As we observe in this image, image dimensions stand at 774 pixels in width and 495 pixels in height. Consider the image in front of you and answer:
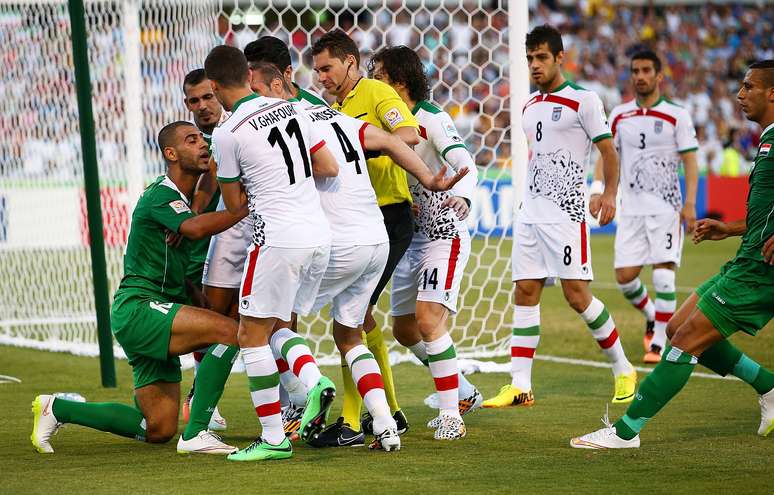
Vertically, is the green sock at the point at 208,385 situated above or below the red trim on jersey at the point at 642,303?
above

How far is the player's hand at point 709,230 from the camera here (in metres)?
5.67

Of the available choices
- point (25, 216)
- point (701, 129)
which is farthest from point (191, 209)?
point (701, 129)

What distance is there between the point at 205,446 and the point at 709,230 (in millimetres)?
2756

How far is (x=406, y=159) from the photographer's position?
5871 mm

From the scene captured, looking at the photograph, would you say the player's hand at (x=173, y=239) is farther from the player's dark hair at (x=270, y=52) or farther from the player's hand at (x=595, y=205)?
the player's hand at (x=595, y=205)

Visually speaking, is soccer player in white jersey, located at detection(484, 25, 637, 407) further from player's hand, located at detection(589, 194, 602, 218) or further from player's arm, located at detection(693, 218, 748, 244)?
player's arm, located at detection(693, 218, 748, 244)

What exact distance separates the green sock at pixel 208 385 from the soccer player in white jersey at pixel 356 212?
306mm

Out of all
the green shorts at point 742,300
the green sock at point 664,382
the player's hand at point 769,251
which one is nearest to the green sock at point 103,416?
the green sock at point 664,382

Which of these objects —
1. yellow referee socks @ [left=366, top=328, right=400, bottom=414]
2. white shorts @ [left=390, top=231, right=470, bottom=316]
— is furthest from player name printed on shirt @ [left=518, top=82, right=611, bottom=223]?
yellow referee socks @ [left=366, top=328, right=400, bottom=414]

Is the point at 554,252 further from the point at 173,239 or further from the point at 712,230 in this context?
the point at 173,239

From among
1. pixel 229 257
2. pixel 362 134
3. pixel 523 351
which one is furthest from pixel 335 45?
pixel 523 351

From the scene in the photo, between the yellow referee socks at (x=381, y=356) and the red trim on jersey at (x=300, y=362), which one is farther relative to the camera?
the yellow referee socks at (x=381, y=356)

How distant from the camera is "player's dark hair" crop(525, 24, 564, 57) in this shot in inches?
293

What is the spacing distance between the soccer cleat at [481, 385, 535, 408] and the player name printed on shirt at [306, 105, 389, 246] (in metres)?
1.98
